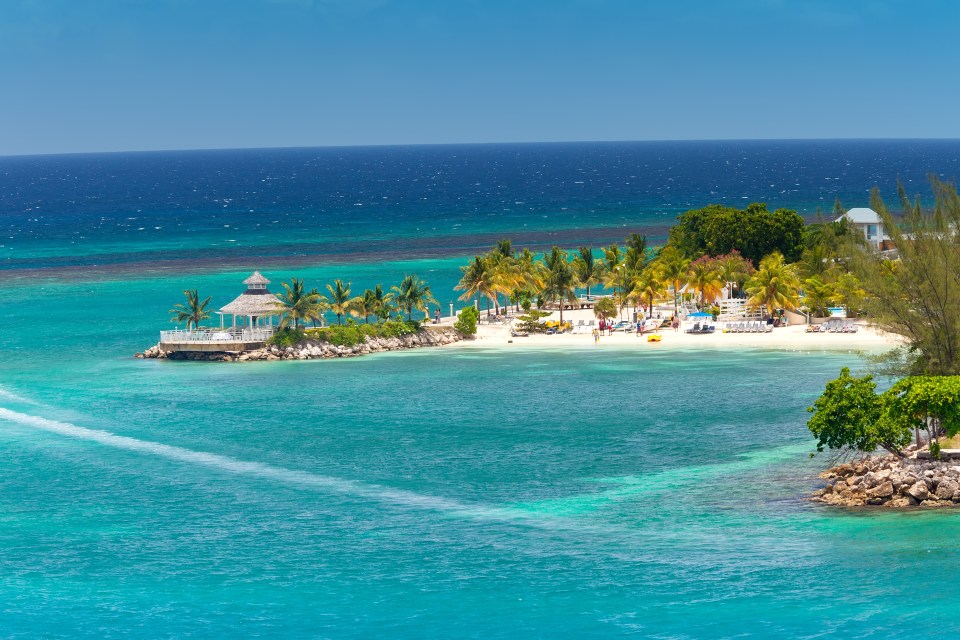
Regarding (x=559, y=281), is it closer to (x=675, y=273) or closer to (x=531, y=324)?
(x=531, y=324)

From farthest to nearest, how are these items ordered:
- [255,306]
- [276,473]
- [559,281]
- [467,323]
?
[559,281] < [467,323] < [255,306] < [276,473]

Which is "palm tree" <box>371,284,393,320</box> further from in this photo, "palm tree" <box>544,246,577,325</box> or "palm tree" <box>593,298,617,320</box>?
"palm tree" <box>593,298,617,320</box>

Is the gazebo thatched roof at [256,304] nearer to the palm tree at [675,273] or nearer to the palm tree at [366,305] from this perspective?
the palm tree at [366,305]

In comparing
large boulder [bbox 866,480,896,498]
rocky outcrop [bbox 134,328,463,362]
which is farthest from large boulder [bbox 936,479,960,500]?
rocky outcrop [bbox 134,328,463,362]

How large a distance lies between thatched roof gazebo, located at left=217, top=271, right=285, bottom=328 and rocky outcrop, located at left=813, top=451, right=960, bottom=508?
43.9 m

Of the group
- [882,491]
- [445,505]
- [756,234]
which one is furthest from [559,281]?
[882,491]

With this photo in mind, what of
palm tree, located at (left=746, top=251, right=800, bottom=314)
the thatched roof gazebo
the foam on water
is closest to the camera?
the foam on water

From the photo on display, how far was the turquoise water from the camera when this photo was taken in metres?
36.5

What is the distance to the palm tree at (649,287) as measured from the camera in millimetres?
87188

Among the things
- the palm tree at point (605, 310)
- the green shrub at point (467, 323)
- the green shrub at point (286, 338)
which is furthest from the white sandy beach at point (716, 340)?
the green shrub at point (286, 338)

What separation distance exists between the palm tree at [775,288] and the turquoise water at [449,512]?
28.8 ft

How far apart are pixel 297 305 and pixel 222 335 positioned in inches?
209

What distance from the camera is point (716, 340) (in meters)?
82.3

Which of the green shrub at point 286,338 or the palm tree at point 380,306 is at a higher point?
the palm tree at point 380,306
